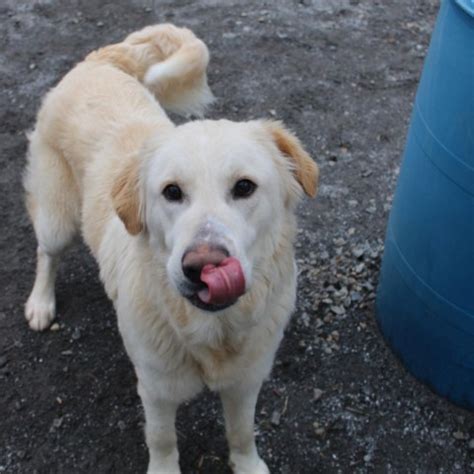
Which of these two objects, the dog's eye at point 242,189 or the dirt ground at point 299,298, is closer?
the dog's eye at point 242,189

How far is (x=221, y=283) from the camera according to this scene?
168 cm

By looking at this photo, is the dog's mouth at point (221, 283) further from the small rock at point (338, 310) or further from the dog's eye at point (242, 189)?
the small rock at point (338, 310)

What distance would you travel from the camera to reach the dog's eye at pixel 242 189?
1911 millimetres

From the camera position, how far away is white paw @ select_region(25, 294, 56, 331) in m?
3.18

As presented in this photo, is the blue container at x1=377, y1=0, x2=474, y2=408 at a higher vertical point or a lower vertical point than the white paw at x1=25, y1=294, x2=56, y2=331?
higher

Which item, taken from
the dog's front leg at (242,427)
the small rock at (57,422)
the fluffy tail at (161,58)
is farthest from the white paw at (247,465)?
the fluffy tail at (161,58)

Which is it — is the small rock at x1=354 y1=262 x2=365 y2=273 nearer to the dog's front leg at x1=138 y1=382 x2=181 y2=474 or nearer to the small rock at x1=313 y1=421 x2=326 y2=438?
the small rock at x1=313 y1=421 x2=326 y2=438

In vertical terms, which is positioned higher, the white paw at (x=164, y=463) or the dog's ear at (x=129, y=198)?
the dog's ear at (x=129, y=198)

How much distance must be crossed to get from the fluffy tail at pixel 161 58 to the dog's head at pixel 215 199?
977 mm

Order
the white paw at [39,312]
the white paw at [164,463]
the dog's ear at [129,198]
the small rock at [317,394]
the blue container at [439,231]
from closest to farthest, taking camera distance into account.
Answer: the dog's ear at [129,198] → the blue container at [439,231] → the white paw at [164,463] → the small rock at [317,394] → the white paw at [39,312]

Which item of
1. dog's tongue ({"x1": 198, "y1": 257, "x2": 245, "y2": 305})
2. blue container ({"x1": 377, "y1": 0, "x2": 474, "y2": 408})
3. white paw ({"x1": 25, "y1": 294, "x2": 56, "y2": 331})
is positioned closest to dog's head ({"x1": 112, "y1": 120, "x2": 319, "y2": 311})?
dog's tongue ({"x1": 198, "y1": 257, "x2": 245, "y2": 305})

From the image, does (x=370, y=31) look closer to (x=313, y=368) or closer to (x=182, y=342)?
(x=313, y=368)

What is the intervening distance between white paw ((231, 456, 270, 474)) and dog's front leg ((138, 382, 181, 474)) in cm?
22

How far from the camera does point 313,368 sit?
3020 mm
